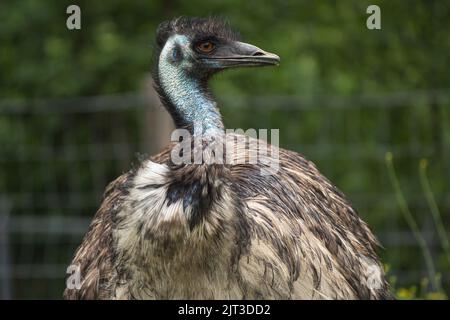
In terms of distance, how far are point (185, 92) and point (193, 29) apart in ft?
1.14

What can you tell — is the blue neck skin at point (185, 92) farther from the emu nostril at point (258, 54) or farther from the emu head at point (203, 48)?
the emu nostril at point (258, 54)

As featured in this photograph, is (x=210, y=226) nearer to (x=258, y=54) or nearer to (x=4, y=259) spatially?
(x=258, y=54)

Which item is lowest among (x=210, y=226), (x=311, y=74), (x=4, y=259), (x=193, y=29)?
(x=4, y=259)

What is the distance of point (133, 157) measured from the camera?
10.2 m

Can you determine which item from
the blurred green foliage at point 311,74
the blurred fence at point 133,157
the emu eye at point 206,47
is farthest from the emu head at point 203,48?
the blurred green foliage at point 311,74

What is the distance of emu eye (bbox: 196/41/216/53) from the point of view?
15.2ft

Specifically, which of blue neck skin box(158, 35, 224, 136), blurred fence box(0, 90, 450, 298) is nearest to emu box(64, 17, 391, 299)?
blue neck skin box(158, 35, 224, 136)

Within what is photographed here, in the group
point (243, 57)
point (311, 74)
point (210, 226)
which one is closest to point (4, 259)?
Answer: point (311, 74)

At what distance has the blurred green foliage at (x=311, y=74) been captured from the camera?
412 inches

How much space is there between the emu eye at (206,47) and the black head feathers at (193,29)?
0.03m
